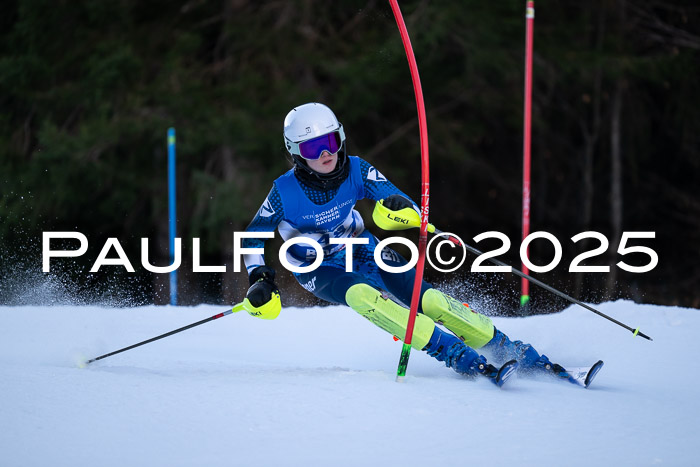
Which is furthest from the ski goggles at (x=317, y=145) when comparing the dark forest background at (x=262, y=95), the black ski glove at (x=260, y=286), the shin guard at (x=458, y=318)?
the dark forest background at (x=262, y=95)

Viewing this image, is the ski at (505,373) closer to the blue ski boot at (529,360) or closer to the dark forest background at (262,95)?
→ the blue ski boot at (529,360)

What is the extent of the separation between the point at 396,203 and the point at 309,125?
1.86ft

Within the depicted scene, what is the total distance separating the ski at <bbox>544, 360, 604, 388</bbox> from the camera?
13.0 feet

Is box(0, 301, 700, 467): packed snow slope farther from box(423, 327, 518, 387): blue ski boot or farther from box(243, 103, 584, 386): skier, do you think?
box(243, 103, 584, 386): skier

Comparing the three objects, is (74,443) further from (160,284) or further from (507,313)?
(160,284)

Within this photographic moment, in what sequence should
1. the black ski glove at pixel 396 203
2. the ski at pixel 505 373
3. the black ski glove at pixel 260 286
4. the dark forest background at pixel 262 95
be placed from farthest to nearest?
1. the dark forest background at pixel 262 95
2. the black ski glove at pixel 396 203
3. the black ski glove at pixel 260 286
4. the ski at pixel 505 373

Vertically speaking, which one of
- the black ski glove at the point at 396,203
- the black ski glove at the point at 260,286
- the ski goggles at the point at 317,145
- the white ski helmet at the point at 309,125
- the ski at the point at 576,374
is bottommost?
the ski at the point at 576,374

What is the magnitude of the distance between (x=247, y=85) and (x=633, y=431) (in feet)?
32.5

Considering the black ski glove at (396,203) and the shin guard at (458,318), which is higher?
the black ski glove at (396,203)

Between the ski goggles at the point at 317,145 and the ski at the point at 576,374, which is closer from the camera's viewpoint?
the ski at the point at 576,374

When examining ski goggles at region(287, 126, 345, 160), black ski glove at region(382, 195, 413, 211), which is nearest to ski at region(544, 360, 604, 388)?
black ski glove at region(382, 195, 413, 211)

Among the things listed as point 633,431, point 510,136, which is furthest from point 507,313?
point 510,136

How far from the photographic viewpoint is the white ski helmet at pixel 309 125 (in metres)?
4.07

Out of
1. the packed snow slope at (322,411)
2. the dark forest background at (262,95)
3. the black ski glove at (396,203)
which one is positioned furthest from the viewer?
the dark forest background at (262,95)
